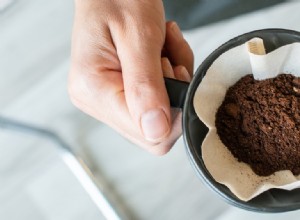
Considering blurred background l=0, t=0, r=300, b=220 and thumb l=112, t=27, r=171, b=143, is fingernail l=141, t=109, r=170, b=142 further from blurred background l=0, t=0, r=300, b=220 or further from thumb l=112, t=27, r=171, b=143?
blurred background l=0, t=0, r=300, b=220

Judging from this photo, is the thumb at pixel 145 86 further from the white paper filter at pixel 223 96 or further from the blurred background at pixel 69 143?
the blurred background at pixel 69 143

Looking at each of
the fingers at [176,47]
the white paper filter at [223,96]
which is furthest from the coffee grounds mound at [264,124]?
the fingers at [176,47]

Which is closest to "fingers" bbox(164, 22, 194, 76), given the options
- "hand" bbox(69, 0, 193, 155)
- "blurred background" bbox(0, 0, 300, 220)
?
"hand" bbox(69, 0, 193, 155)

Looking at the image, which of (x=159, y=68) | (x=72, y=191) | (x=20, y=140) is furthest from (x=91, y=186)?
(x=159, y=68)

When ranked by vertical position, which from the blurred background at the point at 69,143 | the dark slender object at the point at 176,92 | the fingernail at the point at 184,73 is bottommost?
the blurred background at the point at 69,143

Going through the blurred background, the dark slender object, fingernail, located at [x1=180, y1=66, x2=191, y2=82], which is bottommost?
the blurred background

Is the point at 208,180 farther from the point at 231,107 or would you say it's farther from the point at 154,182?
the point at 154,182

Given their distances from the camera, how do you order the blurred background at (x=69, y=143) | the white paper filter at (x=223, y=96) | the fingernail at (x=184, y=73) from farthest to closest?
the blurred background at (x=69, y=143)
the fingernail at (x=184, y=73)
the white paper filter at (x=223, y=96)
